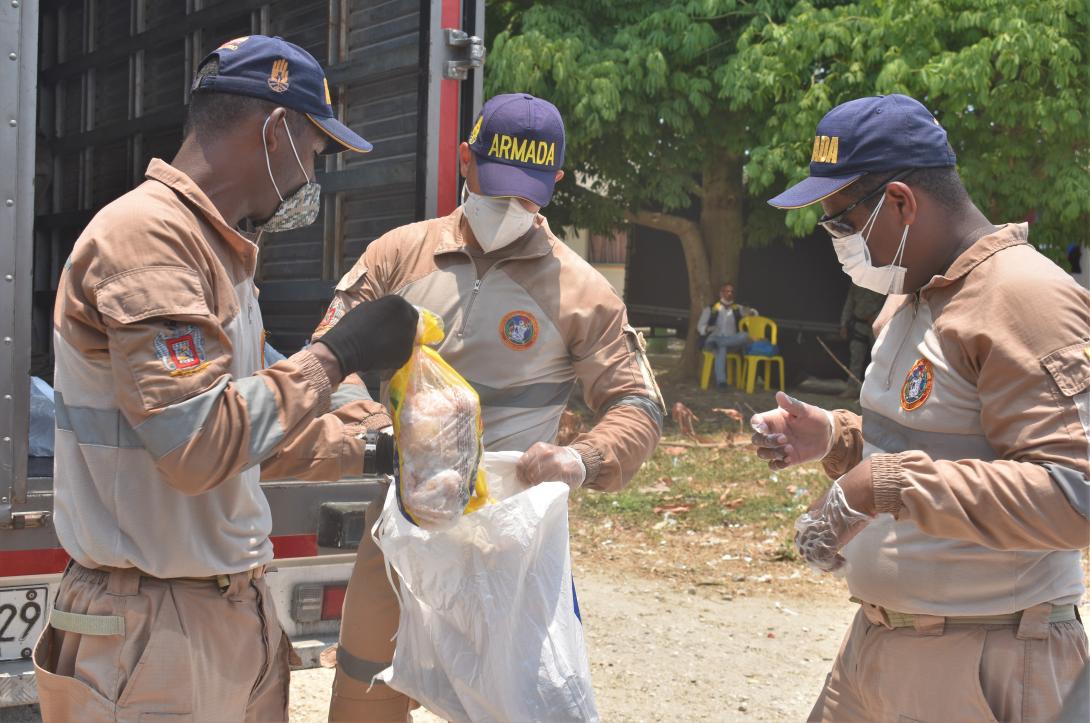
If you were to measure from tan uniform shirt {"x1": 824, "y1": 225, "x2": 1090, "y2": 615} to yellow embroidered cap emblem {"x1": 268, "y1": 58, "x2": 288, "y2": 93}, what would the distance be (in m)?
1.30

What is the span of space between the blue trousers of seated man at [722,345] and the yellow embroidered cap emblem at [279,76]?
488 inches

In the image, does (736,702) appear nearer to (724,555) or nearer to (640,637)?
(640,637)

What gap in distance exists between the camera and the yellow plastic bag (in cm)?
225

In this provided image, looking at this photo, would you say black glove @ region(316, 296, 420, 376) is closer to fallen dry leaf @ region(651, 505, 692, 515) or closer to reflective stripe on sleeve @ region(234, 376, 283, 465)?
reflective stripe on sleeve @ region(234, 376, 283, 465)

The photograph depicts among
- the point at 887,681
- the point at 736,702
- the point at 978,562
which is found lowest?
the point at 736,702

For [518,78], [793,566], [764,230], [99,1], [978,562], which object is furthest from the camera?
[764,230]

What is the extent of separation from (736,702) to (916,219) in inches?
112

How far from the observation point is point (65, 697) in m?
2.04

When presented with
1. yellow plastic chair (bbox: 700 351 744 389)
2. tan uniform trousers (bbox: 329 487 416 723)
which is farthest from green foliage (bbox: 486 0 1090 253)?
tan uniform trousers (bbox: 329 487 416 723)

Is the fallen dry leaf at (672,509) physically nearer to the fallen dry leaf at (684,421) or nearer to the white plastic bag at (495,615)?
the fallen dry leaf at (684,421)

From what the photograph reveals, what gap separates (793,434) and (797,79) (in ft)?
30.1

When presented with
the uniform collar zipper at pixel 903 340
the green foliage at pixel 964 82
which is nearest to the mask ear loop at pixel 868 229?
the uniform collar zipper at pixel 903 340

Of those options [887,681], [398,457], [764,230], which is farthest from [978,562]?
[764,230]

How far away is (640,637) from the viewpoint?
5.36 meters
